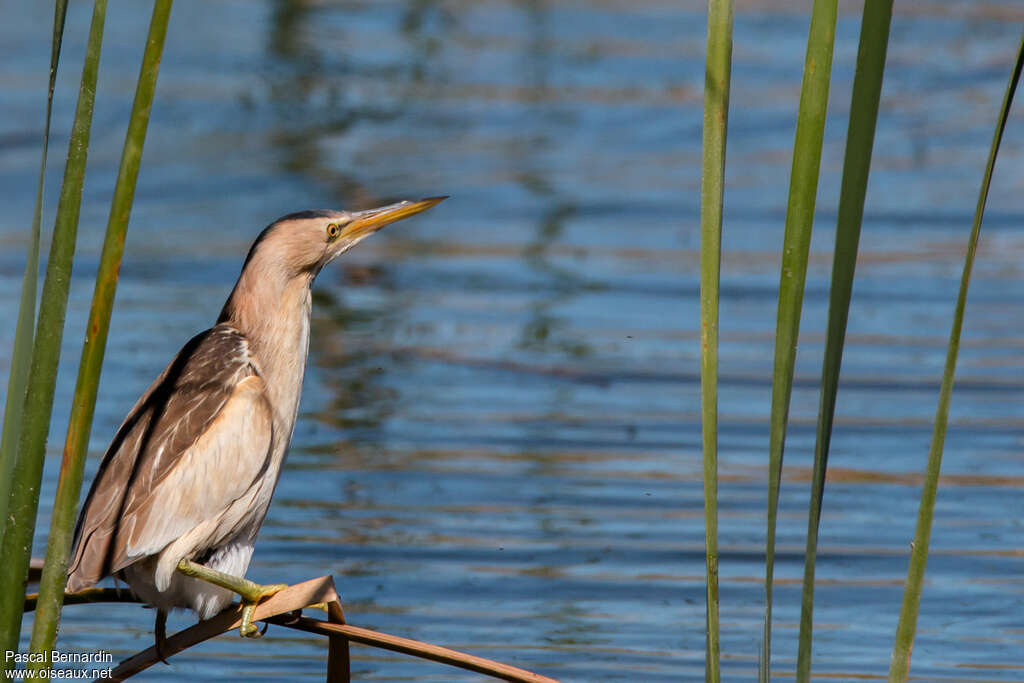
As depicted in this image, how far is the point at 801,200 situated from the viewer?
1895mm

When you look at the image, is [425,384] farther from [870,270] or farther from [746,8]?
[746,8]

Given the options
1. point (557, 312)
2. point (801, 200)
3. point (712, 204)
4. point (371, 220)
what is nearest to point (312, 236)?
→ point (371, 220)

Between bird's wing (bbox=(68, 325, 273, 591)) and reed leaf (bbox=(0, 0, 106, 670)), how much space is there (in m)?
0.89

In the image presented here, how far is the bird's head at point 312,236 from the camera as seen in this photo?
3621 millimetres

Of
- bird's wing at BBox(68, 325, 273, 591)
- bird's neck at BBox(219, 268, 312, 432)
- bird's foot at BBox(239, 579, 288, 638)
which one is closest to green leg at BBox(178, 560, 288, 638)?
bird's foot at BBox(239, 579, 288, 638)

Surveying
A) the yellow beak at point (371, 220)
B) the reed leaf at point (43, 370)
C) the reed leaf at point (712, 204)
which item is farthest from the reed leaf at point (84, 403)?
the yellow beak at point (371, 220)

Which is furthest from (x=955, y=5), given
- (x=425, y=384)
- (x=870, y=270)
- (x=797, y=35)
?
(x=425, y=384)

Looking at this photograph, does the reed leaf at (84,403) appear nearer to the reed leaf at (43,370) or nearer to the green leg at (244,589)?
the reed leaf at (43,370)

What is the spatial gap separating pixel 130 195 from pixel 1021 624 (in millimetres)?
3393

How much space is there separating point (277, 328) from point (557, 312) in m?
4.43

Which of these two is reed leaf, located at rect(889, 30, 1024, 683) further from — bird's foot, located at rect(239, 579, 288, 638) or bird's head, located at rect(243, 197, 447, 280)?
bird's head, located at rect(243, 197, 447, 280)

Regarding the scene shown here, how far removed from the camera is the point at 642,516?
5562mm

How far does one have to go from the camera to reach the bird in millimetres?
3150

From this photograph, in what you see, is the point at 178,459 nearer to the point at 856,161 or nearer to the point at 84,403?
the point at 84,403
